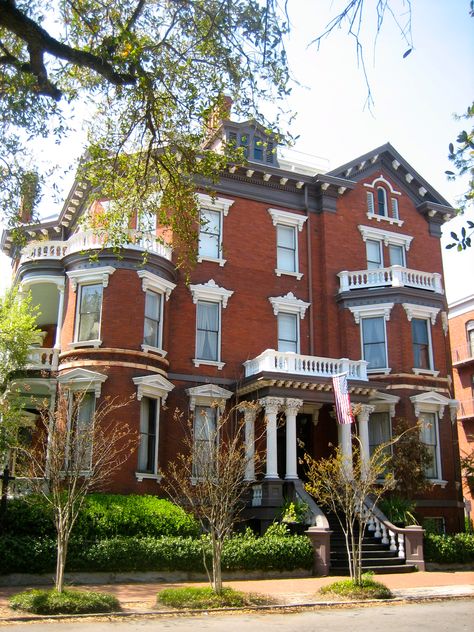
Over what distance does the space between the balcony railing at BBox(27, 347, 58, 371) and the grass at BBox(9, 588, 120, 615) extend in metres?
11.2

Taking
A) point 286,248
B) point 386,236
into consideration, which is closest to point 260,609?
point 286,248

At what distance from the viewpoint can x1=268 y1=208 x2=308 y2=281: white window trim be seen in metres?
28.5

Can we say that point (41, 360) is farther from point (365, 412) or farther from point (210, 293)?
point (365, 412)

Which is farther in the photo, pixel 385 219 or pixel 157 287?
pixel 385 219

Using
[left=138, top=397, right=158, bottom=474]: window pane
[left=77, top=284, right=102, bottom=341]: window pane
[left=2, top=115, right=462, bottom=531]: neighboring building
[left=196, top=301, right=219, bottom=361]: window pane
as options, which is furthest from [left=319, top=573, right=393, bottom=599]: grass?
[left=77, top=284, right=102, bottom=341]: window pane

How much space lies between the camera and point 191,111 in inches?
518

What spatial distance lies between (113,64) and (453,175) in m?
5.52

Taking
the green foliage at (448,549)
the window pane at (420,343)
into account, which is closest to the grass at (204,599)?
the green foliage at (448,549)

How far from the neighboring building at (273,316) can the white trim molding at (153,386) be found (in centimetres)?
6

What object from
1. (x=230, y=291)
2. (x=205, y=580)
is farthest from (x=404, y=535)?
(x=230, y=291)

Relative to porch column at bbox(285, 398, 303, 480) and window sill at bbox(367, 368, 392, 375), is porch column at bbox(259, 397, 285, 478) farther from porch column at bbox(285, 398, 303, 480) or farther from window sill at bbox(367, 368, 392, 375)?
window sill at bbox(367, 368, 392, 375)

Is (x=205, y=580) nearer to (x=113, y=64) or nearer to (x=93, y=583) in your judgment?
(x=93, y=583)

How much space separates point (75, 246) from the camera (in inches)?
984

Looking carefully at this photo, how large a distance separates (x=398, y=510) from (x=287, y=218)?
41.0ft
